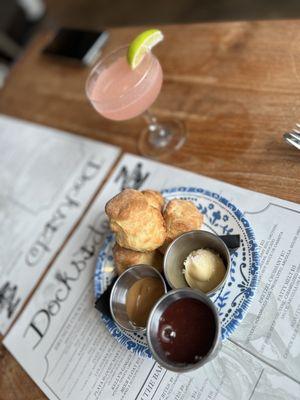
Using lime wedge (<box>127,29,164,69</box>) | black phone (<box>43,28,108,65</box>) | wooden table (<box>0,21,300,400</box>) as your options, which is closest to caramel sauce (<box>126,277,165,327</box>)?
wooden table (<box>0,21,300,400</box>)

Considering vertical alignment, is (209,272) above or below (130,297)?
above

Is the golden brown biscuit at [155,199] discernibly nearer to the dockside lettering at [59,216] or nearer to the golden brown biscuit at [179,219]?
the golden brown biscuit at [179,219]

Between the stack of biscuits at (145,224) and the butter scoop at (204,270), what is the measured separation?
2.8 inches

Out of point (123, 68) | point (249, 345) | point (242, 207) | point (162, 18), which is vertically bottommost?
point (249, 345)

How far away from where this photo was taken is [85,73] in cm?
152

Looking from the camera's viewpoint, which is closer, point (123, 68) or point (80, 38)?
point (123, 68)

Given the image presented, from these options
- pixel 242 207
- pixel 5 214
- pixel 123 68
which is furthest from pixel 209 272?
pixel 5 214

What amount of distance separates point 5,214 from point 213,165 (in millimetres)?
771

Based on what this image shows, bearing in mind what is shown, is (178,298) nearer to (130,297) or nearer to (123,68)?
(130,297)

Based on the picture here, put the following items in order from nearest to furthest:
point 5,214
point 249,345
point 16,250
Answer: point 249,345 < point 16,250 < point 5,214

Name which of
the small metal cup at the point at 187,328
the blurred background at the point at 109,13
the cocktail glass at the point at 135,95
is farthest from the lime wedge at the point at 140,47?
the blurred background at the point at 109,13

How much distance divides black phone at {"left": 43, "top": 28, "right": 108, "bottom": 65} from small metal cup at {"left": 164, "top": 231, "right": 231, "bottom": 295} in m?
0.96

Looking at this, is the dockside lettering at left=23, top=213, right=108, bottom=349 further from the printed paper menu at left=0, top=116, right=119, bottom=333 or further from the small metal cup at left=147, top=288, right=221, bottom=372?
the small metal cup at left=147, top=288, right=221, bottom=372

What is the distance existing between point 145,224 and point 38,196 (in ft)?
2.10
